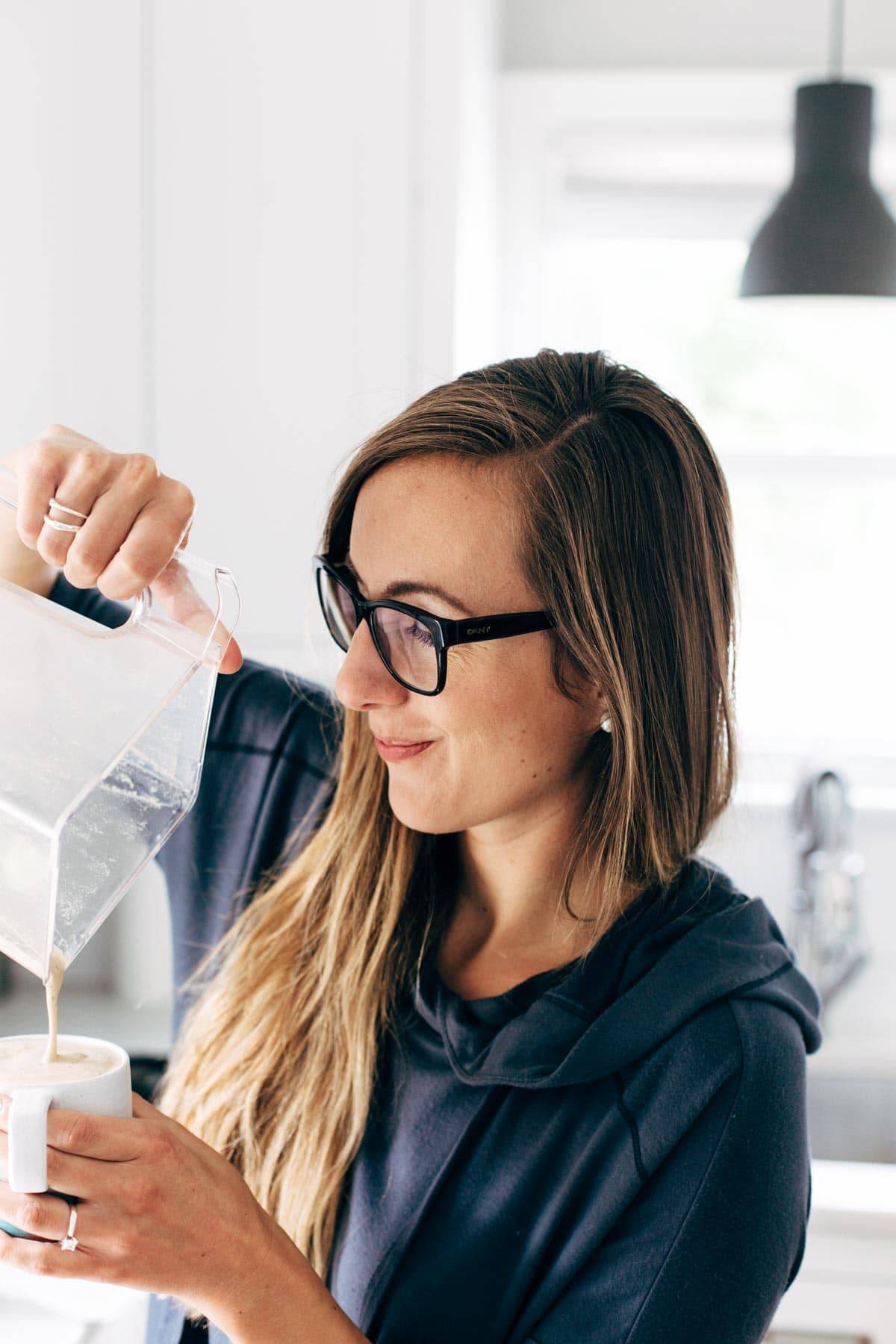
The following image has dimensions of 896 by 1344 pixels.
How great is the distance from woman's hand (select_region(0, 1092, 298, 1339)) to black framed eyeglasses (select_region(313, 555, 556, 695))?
12.9 inches

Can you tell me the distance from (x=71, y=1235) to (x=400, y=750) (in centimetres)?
39

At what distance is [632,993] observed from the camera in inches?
36.5

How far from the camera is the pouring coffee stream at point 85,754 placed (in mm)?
670

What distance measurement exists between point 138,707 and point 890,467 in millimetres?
2133

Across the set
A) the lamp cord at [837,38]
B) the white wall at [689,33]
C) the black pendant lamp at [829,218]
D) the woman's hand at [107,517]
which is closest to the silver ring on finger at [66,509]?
the woman's hand at [107,517]

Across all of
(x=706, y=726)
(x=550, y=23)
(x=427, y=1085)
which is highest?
(x=550, y=23)

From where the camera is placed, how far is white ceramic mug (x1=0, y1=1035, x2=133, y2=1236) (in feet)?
2.07

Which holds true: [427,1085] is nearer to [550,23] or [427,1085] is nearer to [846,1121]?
[846,1121]

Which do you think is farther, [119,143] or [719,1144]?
[119,143]

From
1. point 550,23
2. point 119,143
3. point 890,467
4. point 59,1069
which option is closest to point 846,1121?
point 890,467

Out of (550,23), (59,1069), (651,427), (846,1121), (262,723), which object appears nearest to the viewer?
(59,1069)

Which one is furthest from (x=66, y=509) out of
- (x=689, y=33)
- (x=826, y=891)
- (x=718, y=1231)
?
(x=689, y=33)

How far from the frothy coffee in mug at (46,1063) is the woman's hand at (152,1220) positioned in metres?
0.02

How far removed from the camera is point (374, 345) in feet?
6.25
